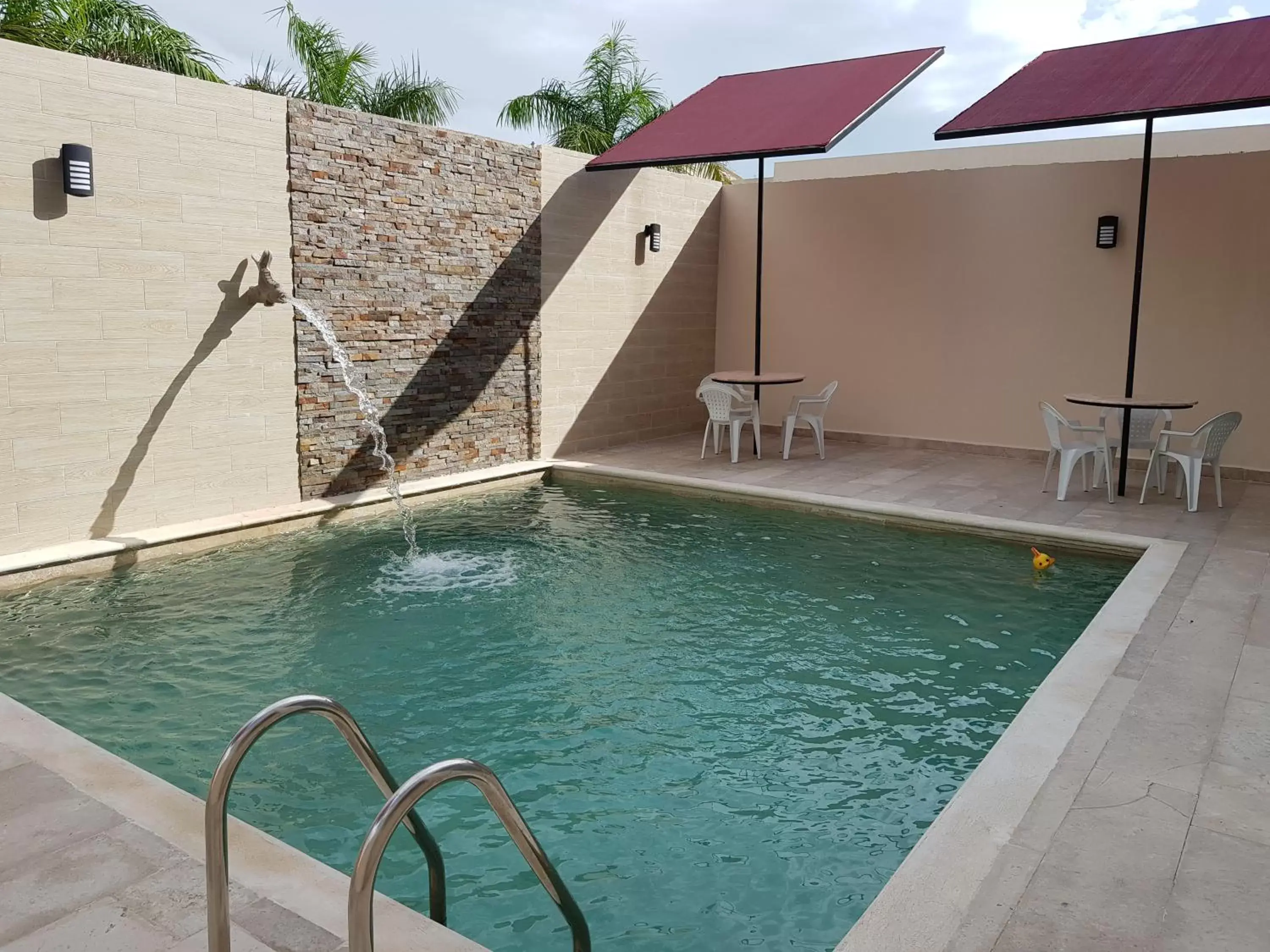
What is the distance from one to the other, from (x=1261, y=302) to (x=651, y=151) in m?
6.11

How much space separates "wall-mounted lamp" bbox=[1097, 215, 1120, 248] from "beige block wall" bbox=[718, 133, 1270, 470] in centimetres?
8

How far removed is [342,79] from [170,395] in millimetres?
14586

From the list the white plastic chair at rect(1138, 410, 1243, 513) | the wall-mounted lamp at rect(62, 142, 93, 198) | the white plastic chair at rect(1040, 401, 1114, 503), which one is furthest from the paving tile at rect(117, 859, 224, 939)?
the white plastic chair at rect(1138, 410, 1243, 513)

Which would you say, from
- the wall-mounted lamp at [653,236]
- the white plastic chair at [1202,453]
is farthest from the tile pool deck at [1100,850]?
the wall-mounted lamp at [653,236]

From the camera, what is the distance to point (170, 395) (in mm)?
7227

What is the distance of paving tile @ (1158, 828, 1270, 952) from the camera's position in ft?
8.59

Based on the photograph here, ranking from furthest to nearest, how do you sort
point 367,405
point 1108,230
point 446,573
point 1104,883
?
point 1108,230 < point 367,405 < point 446,573 < point 1104,883

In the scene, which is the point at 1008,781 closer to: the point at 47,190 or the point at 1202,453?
the point at 1202,453

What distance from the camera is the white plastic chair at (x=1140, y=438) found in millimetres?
8805

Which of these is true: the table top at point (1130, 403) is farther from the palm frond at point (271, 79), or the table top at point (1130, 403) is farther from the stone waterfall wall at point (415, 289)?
the palm frond at point (271, 79)

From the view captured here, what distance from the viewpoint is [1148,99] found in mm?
7992

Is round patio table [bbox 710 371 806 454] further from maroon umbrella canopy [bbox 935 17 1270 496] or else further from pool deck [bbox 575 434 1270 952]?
pool deck [bbox 575 434 1270 952]

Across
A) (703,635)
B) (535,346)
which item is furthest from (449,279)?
(703,635)

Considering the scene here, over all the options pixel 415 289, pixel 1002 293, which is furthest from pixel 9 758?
pixel 1002 293
